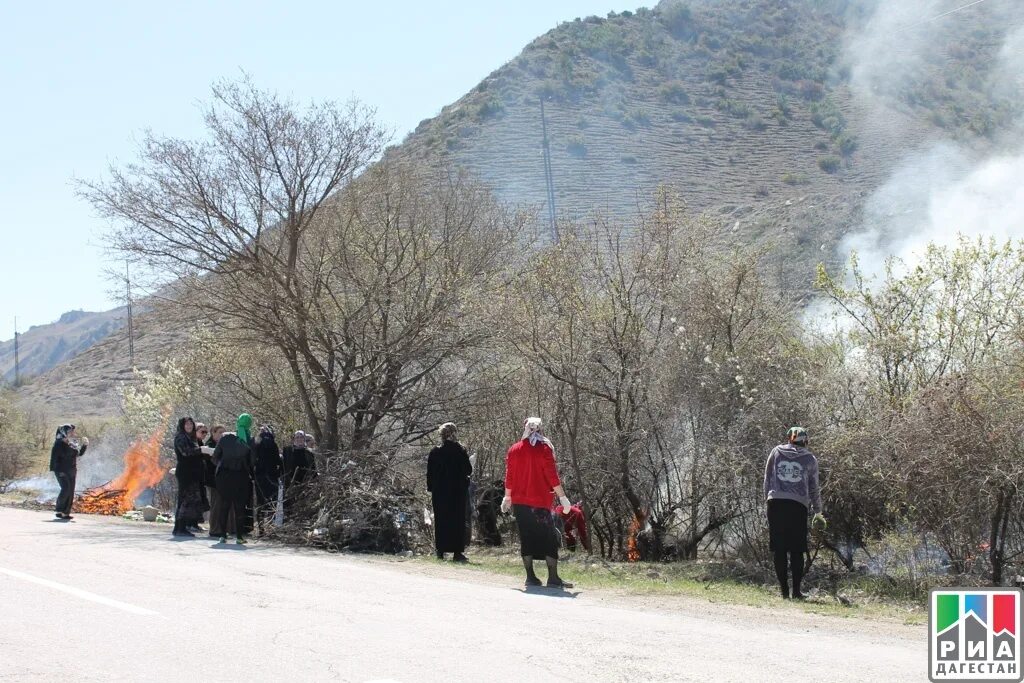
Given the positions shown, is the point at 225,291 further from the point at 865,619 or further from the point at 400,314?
the point at 865,619

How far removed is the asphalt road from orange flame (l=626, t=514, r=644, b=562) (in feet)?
18.5

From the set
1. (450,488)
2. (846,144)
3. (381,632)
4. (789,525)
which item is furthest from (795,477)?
(846,144)

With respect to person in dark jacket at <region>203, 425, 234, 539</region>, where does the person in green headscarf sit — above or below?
above

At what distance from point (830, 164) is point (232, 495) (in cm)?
4748

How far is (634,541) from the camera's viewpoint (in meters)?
17.9

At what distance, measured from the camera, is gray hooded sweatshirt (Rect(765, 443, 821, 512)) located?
12.0 m

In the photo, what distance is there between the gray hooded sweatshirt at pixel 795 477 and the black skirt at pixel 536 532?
2.52 m

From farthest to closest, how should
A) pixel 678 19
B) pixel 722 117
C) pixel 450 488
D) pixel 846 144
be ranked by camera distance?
pixel 678 19 < pixel 722 117 < pixel 846 144 < pixel 450 488

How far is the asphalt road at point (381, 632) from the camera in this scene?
7.25 m

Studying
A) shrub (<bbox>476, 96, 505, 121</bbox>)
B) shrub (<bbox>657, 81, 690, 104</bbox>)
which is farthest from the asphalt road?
shrub (<bbox>657, 81, 690, 104</bbox>)

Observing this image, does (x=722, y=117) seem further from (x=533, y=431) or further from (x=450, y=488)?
(x=533, y=431)

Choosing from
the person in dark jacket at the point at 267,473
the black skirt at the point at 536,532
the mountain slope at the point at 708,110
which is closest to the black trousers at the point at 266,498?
the person in dark jacket at the point at 267,473

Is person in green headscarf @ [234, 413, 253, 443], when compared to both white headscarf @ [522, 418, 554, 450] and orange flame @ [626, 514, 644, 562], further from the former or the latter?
orange flame @ [626, 514, 644, 562]

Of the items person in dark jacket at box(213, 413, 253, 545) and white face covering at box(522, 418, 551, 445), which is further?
person in dark jacket at box(213, 413, 253, 545)
